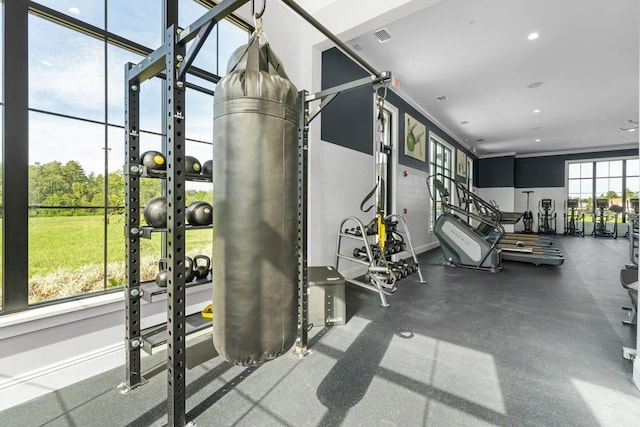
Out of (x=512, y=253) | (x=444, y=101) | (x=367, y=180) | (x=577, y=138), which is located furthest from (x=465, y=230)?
(x=577, y=138)

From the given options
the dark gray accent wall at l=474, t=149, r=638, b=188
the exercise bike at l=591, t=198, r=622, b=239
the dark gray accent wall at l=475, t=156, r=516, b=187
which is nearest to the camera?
the exercise bike at l=591, t=198, r=622, b=239

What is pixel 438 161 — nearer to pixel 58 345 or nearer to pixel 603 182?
pixel 603 182

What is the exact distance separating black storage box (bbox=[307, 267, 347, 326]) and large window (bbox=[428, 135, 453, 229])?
18.1 feet

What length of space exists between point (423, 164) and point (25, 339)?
7357 mm

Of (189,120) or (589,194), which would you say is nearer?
(189,120)

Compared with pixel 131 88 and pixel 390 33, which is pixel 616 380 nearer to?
pixel 131 88

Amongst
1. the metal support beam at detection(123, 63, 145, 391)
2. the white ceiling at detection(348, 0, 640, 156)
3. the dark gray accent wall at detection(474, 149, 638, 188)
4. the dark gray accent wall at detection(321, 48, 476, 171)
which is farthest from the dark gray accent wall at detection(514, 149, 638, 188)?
the metal support beam at detection(123, 63, 145, 391)

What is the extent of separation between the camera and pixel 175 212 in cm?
127

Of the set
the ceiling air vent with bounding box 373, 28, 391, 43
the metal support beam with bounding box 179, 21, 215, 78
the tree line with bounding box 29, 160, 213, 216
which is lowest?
the tree line with bounding box 29, 160, 213, 216

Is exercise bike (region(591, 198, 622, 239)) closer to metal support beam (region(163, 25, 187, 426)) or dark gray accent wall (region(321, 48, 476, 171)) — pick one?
dark gray accent wall (region(321, 48, 476, 171))

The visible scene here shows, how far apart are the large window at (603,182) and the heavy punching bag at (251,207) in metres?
14.7

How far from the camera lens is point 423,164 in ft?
23.5

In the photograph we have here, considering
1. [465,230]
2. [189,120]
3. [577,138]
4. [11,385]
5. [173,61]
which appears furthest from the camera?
[577,138]

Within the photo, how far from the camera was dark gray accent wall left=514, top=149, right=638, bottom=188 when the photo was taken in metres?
11.9
